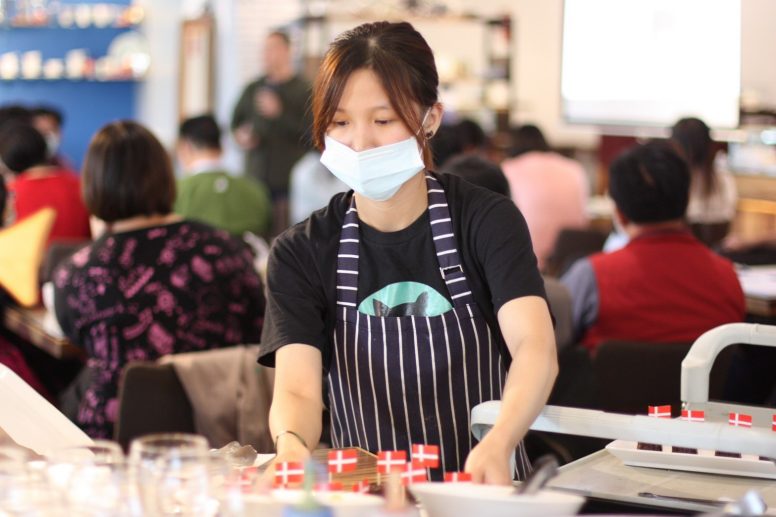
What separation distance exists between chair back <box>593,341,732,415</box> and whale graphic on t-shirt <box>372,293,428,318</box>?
99cm

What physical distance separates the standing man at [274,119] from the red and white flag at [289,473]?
669cm

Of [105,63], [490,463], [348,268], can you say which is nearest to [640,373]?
[348,268]

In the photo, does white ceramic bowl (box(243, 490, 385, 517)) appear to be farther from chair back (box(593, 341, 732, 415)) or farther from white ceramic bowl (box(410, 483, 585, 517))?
chair back (box(593, 341, 732, 415))

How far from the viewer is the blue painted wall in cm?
1011

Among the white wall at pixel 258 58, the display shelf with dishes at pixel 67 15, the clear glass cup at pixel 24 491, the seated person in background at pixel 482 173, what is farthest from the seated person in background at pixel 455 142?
the display shelf with dishes at pixel 67 15

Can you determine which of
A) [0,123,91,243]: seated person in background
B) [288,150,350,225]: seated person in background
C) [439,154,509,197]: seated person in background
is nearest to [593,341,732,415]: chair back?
[439,154,509,197]: seated person in background

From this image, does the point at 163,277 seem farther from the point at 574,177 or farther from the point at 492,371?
the point at 574,177

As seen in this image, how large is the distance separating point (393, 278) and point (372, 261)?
0.05 m

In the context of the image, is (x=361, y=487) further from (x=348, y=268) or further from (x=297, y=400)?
(x=348, y=268)

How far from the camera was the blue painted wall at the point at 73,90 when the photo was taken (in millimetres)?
10109

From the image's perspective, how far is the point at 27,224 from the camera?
431cm

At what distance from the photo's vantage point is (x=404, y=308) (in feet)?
6.81

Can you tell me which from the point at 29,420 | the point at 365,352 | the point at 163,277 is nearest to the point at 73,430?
the point at 29,420

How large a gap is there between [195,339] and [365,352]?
4.35ft
